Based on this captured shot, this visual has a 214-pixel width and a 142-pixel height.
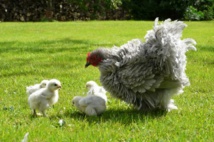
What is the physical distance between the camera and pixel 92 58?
514cm

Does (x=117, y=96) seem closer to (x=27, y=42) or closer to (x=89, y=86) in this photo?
(x=89, y=86)

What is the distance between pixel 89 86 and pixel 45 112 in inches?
32.2

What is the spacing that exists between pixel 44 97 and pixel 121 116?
0.99 m

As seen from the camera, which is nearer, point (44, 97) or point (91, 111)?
point (91, 111)

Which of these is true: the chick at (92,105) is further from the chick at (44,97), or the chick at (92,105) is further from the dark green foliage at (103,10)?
the dark green foliage at (103,10)

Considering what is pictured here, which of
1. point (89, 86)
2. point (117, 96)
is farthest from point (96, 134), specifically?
point (89, 86)

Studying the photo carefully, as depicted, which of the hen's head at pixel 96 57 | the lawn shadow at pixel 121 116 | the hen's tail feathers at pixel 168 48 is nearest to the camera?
the lawn shadow at pixel 121 116

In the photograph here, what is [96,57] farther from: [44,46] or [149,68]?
[44,46]

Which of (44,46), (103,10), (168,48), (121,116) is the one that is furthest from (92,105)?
(103,10)

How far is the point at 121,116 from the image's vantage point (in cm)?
479

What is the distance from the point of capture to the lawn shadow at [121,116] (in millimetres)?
4621

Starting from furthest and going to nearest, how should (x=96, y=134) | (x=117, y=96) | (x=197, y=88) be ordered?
(x=197, y=88) < (x=117, y=96) < (x=96, y=134)

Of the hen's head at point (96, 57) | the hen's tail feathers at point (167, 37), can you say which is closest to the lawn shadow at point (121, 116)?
the hen's head at point (96, 57)

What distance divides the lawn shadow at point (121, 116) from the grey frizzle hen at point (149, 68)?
0.34ft
